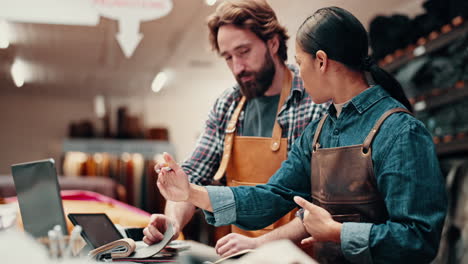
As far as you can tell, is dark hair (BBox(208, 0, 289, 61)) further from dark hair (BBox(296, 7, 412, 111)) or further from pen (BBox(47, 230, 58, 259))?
pen (BBox(47, 230, 58, 259))

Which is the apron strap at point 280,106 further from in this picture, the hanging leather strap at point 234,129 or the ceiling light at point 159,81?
the ceiling light at point 159,81

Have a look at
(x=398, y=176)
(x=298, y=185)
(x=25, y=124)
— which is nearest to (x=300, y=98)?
(x=298, y=185)

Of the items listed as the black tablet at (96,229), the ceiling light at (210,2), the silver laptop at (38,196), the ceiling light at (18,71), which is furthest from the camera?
the ceiling light at (18,71)

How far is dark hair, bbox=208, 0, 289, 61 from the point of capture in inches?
67.5

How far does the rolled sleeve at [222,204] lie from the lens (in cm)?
142

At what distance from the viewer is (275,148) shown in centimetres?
167

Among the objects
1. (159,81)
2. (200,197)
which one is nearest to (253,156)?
(200,197)

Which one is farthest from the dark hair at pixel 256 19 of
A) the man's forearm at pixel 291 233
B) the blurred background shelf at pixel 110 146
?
the blurred background shelf at pixel 110 146

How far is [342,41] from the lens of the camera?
127 cm

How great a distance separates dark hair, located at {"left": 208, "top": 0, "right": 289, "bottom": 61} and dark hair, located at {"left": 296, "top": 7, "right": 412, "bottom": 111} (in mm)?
388

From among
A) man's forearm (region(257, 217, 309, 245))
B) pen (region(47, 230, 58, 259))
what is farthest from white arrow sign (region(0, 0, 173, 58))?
pen (region(47, 230, 58, 259))

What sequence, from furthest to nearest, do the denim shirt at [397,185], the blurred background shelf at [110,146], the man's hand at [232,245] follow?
the blurred background shelf at [110,146] < the man's hand at [232,245] < the denim shirt at [397,185]

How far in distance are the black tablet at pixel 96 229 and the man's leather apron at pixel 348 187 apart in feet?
2.06

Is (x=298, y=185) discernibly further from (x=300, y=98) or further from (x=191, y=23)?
(x=191, y=23)
